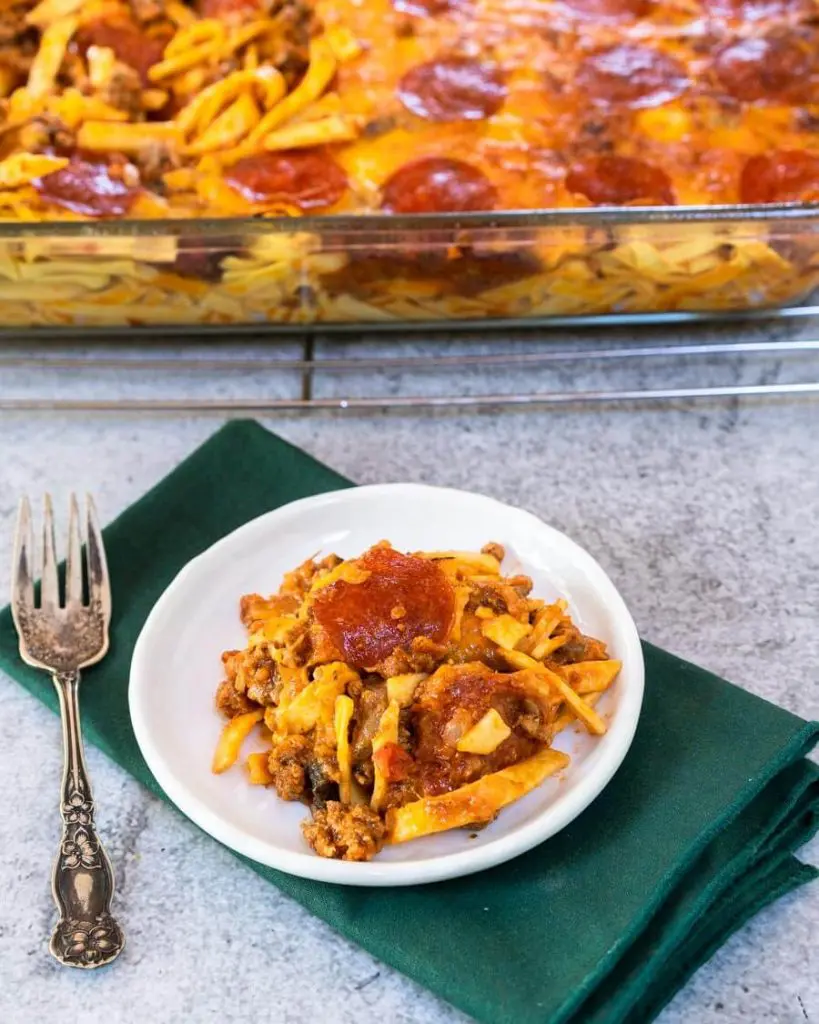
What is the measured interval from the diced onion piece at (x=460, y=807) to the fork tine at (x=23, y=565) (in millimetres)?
615

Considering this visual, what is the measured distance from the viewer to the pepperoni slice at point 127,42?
2.33 metres

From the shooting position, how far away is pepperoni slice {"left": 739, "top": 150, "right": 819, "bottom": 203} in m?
2.08

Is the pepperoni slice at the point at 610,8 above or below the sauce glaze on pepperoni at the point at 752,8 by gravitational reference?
below

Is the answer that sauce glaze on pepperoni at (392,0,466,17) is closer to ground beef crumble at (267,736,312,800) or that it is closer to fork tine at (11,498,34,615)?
fork tine at (11,498,34,615)

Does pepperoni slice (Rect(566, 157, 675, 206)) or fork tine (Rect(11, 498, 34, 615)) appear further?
pepperoni slice (Rect(566, 157, 675, 206))

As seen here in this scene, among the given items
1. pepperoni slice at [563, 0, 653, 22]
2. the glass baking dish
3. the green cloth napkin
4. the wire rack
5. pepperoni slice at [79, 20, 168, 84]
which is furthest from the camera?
pepperoni slice at [563, 0, 653, 22]

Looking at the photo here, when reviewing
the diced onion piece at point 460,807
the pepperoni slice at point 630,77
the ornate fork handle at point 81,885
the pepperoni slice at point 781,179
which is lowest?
the ornate fork handle at point 81,885

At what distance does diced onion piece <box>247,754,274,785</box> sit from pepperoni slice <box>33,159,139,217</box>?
43.4 inches

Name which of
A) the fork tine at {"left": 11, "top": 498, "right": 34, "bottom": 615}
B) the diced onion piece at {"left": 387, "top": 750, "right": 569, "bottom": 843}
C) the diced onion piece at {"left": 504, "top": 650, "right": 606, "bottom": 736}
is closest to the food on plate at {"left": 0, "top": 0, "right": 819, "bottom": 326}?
the fork tine at {"left": 11, "top": 498, "right": 34, "bottom": 615}

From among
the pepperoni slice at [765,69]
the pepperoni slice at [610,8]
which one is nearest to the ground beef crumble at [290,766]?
the pepperoni slice at [765,69]

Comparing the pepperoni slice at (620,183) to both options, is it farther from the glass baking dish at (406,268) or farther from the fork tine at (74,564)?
the fork tine at (74,564)

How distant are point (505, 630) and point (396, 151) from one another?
112 cm

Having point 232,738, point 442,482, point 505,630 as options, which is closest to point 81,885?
point 232,738

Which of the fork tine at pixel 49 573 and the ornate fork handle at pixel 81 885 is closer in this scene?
the ornate fork handle at pixel 81 885
